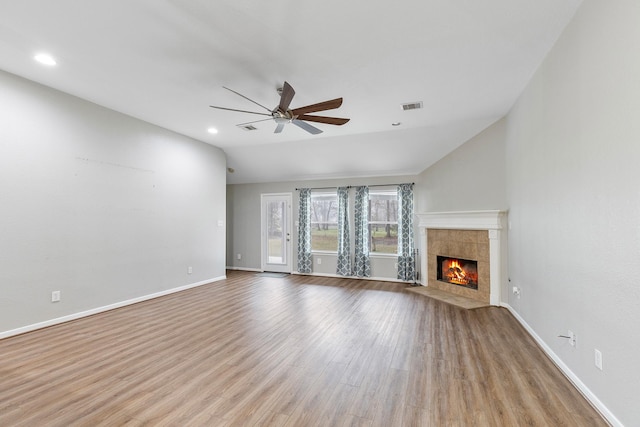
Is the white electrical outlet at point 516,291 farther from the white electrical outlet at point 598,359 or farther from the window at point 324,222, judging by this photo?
the window at point 324,222

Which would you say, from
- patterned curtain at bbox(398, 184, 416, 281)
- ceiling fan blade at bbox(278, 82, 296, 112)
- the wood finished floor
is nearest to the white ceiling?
ceiling fan blade at bbox(278, 82, 296, 112)

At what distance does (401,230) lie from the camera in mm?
6508

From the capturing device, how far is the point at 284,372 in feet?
8.32

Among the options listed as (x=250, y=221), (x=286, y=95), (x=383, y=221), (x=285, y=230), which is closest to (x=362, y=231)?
(x=383, y=221)

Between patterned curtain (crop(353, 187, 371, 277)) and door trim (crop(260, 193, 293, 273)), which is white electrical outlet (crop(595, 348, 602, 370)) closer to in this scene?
patterned curtain (crop(353, 187, 371, 277))

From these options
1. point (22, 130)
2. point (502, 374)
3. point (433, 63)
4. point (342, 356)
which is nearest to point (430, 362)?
point (502, 374)

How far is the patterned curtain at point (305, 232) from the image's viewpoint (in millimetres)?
7324

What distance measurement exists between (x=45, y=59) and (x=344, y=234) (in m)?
5.66

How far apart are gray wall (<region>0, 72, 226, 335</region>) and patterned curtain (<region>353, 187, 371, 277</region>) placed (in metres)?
3.55

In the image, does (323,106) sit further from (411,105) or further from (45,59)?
(45,59)

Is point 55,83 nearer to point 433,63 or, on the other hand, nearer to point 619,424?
point 433,63

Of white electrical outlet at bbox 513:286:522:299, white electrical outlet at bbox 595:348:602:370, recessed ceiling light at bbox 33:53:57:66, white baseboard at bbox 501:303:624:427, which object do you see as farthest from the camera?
white electrical outlet at bbox 513:286:522:299

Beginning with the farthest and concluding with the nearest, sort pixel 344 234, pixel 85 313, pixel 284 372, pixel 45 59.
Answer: pixel 344 234
pixel 85 313
pixel 45 59
pixel 284 372

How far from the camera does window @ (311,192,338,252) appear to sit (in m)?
7.34
